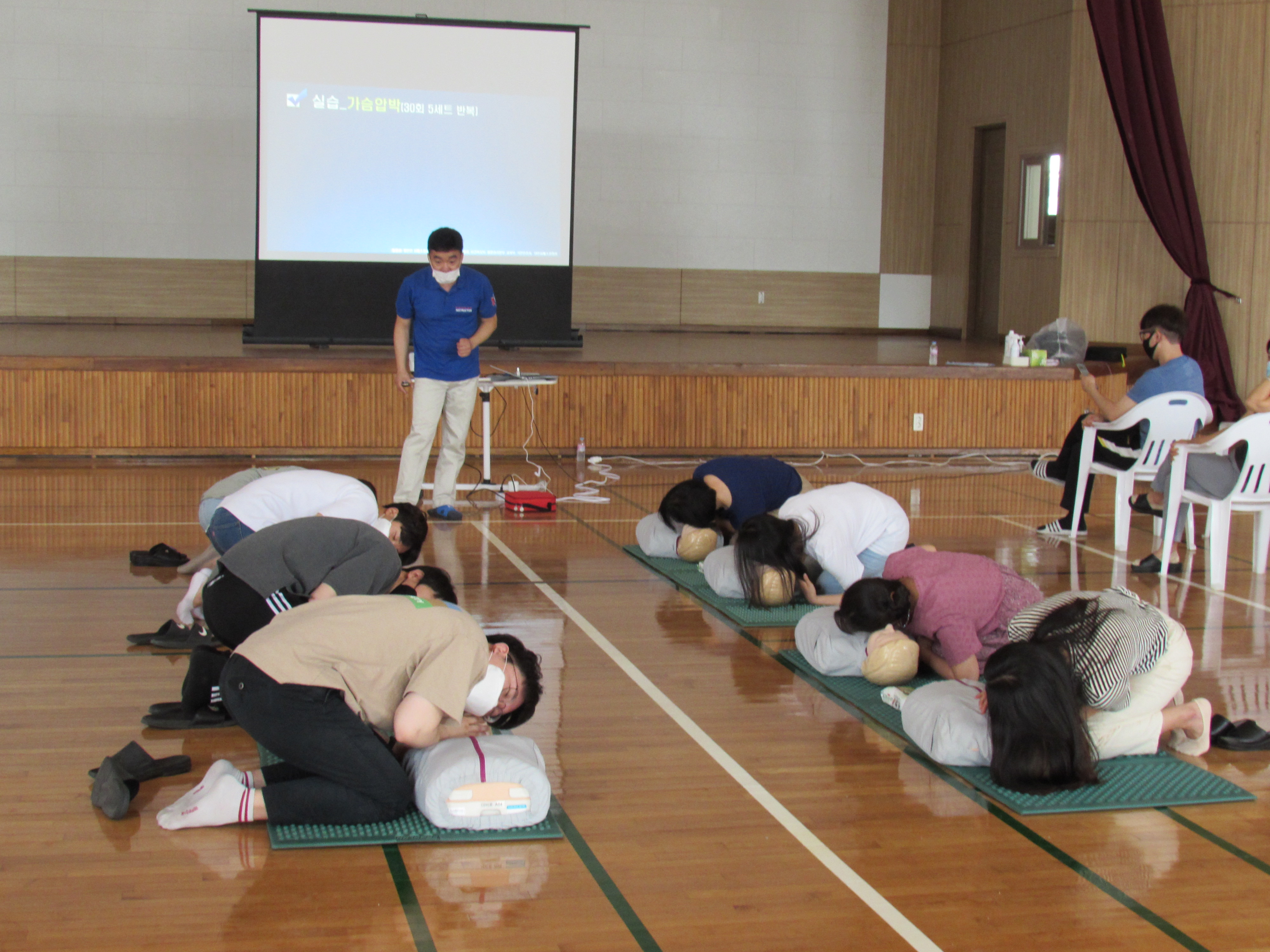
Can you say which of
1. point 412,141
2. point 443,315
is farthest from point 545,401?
point 412,141

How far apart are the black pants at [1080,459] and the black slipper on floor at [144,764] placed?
4.65 m

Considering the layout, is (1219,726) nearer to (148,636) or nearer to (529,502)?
(148,636)

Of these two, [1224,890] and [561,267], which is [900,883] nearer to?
[1224,890]

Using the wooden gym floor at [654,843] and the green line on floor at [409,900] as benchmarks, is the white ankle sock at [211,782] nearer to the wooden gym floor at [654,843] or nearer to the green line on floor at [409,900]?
the wooden gym floor at [654,843]

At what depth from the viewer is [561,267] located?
9.84m

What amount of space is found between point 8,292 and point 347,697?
10.6m

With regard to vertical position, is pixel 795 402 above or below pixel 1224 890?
above

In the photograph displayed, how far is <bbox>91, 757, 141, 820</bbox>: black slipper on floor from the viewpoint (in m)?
2.94

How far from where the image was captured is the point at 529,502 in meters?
7.01

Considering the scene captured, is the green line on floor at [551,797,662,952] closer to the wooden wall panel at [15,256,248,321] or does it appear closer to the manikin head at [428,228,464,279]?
the manikin head at [428,228,464,279]

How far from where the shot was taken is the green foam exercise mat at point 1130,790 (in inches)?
123

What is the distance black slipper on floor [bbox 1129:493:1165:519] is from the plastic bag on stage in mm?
3245

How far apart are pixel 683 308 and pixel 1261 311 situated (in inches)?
218

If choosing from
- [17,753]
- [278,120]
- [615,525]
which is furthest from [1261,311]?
[17,753]
